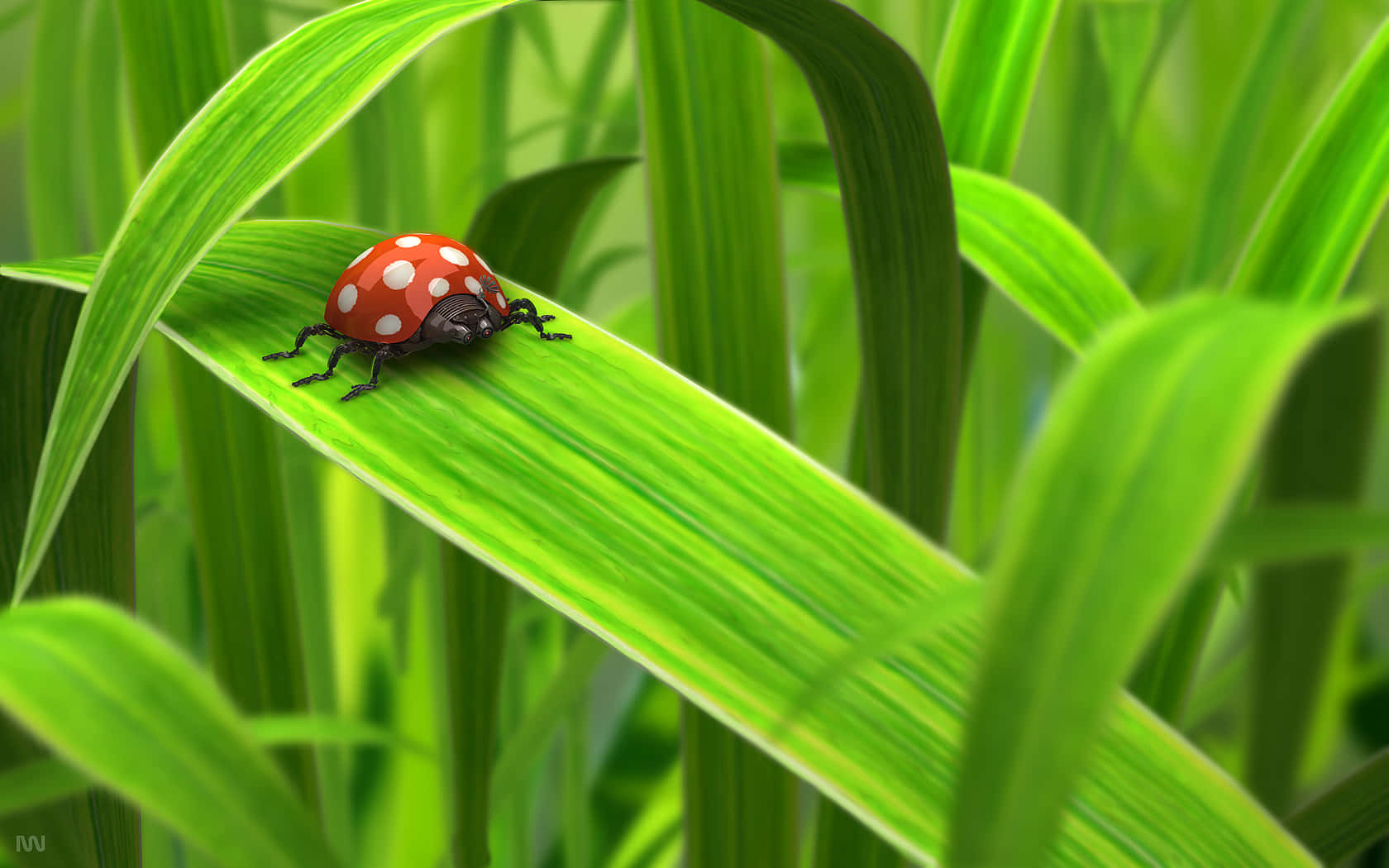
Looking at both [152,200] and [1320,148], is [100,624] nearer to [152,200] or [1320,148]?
[152,200]

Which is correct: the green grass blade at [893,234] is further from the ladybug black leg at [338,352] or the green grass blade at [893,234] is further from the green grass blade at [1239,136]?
the green grass blade at [1239,136]

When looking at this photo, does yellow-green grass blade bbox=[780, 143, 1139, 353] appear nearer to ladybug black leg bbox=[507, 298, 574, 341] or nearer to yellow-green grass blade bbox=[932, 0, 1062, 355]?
yellow-green grass blade bbox=[932, 0, 1062, 355]

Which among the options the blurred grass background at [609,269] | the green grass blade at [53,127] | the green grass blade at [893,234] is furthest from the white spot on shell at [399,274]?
the green grass blade at [53,127]

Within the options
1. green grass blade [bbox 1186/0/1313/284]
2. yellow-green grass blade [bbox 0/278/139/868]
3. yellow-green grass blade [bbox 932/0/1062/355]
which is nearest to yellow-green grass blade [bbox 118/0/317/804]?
yellow-green grass blade [bbox 0/278/139/868]

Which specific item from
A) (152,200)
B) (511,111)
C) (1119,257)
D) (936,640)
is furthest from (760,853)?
(511,111)

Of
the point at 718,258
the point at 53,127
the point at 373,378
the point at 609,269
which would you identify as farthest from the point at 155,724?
the point at 609,269

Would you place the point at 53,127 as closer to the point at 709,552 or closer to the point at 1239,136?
the point at 709,552
